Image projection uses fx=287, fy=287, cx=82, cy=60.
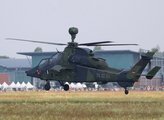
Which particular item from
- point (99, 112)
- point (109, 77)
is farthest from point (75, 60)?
point (99, 112)

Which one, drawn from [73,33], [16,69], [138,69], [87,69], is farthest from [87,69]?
[16,69]

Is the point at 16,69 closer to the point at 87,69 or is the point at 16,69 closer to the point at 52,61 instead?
the point at 52,61

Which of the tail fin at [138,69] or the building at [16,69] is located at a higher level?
the building at [16,69]

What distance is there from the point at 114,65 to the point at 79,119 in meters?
95.7

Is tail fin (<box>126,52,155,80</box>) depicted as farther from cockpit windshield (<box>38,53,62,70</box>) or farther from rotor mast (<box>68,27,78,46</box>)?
cockpit windshield (<box>38,53,62,70</box>)

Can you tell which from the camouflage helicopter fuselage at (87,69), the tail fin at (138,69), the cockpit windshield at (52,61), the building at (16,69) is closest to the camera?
the tail fin at (138,69)

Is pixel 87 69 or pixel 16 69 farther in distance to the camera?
pixel 16 69

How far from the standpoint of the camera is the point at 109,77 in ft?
97.1

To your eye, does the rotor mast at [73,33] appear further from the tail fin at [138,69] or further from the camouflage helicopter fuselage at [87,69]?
the tail fin at [138,69]

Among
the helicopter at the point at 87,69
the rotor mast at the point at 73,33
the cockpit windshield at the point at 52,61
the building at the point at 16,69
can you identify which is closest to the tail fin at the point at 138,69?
the helicopter at the point at 87,69

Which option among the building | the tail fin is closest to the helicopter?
the tail fin

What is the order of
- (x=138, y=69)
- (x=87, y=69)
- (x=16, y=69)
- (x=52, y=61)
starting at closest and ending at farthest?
(x=138, y=69) → (x=87, y=69) → (x=52, y=61) → (x=16, y=69)

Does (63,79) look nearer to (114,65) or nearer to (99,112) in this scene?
(99,112)

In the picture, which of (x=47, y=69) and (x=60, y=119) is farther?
(x=47, y=69)
